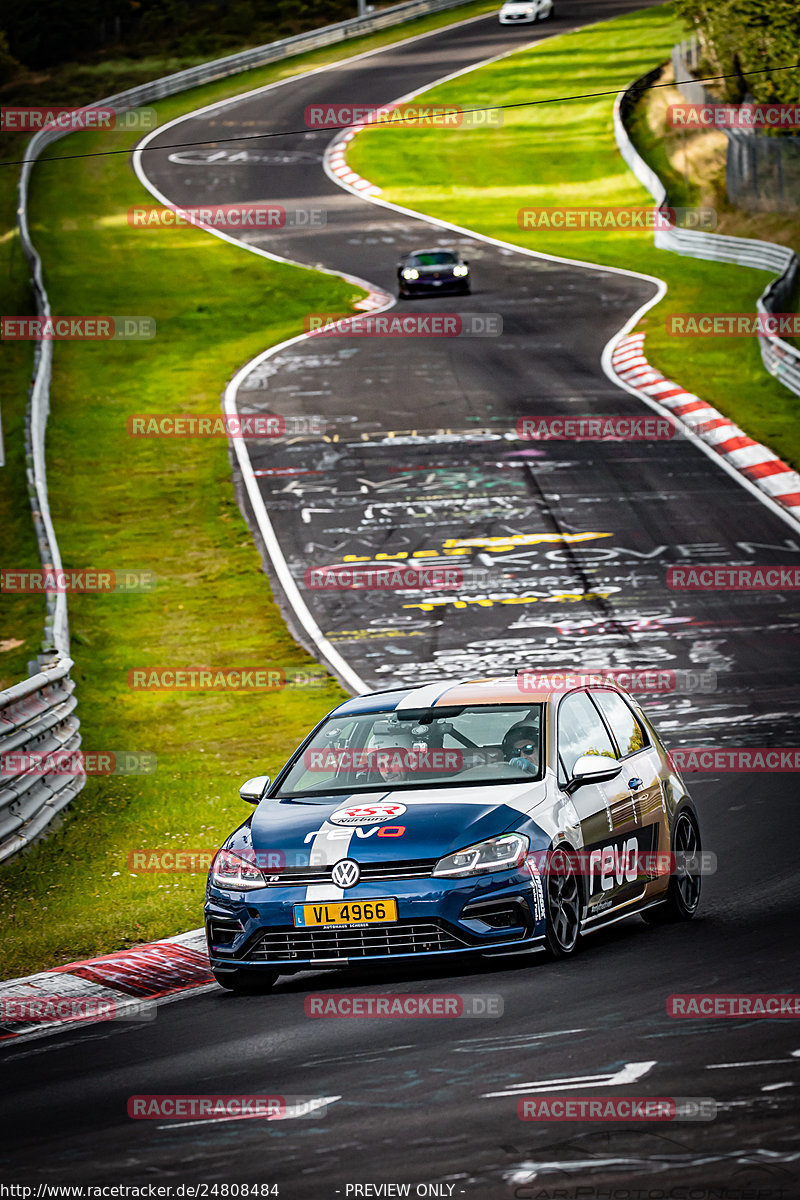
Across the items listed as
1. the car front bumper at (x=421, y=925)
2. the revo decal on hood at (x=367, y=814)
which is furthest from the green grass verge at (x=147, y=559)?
the revo decal on hood at (x=367, y=814)

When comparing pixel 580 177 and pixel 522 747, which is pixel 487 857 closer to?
pixel 522 747

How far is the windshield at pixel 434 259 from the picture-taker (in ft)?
132

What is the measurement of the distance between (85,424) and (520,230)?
20.9m

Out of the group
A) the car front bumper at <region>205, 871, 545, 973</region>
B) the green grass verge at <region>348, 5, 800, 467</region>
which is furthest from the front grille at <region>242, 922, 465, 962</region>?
the green grass verge at <region>348, 5, 800, 467</region>

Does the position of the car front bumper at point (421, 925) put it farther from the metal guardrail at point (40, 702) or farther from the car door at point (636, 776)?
the metal guardrail at point (40, 702)

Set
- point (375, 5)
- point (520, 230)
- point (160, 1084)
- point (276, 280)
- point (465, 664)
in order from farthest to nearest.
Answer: point (375, 5), point (520, 230), point (276, 280), point (465, 664), point (160, 1084)

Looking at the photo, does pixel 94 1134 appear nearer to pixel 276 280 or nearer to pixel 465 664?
pixel 465 664

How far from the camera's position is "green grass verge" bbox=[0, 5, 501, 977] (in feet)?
41.5

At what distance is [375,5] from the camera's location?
90938 millimetres

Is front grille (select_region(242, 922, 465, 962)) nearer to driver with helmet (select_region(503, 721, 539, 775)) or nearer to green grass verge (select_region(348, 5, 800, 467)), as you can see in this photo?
driver with helmet (select_region(503, 721, 539, 775))

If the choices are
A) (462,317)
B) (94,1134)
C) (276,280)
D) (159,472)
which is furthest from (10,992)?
(276,280)

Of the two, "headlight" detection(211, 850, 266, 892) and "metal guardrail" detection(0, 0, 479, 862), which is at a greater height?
"headlight" detection(211, 850, 266, 892)

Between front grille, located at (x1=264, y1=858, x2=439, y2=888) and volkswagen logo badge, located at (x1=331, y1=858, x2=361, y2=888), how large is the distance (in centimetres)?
3

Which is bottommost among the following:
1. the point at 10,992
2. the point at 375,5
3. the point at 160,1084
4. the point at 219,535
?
the point at 219,535
